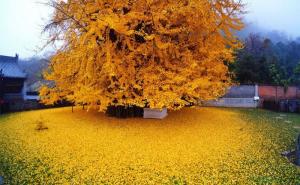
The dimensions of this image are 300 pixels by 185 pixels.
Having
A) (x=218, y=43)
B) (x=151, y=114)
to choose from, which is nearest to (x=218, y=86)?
(x=218, y=43)

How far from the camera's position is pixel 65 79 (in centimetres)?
1322

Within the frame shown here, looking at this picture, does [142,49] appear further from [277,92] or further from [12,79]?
[277,92]

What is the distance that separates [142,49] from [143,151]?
14.0 ft

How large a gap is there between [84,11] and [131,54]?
2.45 meters

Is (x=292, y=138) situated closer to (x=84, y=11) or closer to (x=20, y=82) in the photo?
(x=84, y=11)

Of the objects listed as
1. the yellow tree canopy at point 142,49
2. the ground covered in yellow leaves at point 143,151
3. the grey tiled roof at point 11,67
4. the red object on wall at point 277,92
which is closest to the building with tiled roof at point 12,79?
the grey tiled roof at point 11,67

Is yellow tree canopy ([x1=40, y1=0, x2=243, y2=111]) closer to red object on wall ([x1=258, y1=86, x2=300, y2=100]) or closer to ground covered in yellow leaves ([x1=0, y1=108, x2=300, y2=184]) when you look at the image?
ground covered in yellow leaves ([x1=0, y1=108, x2=300, y2=184])

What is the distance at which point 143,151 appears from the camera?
9125mm

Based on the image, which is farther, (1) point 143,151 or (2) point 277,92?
(2) point 277,92

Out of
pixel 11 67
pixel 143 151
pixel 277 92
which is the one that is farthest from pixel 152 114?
pixel 277 92

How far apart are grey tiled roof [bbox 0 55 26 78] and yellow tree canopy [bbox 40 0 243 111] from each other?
14.2 meters

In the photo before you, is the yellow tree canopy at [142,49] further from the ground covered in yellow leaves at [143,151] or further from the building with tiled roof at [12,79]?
the building with tiled roof at [12,79]

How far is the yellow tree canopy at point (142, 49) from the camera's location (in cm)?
1099

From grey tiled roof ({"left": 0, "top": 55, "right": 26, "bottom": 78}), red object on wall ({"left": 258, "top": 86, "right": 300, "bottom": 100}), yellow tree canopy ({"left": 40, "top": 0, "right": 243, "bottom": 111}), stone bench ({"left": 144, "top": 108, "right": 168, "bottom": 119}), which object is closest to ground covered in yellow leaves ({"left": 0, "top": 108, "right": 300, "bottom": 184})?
stone bench ({"left": 144, "top": 108, "right": 168, "bottom": 119})
